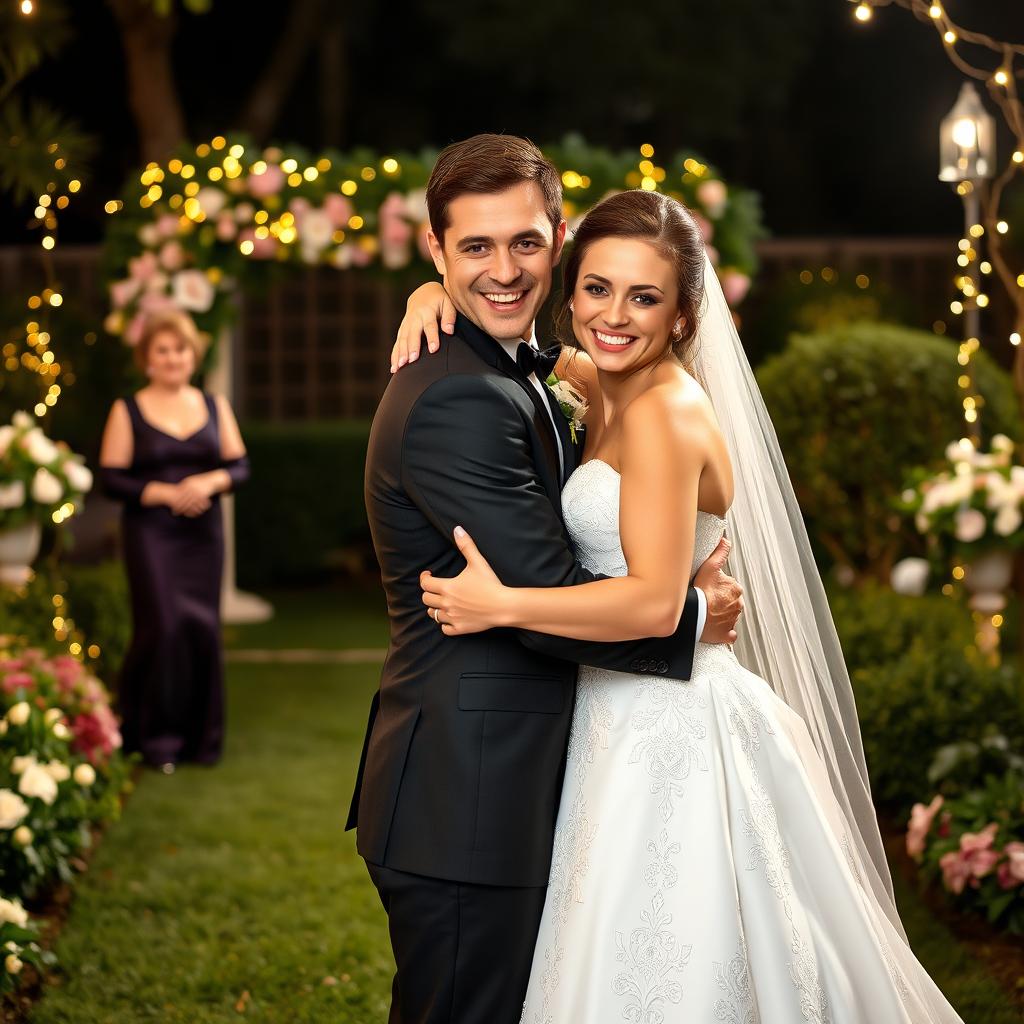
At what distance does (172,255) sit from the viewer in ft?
29.3

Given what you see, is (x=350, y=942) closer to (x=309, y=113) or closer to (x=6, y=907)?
(x=6, y=907)

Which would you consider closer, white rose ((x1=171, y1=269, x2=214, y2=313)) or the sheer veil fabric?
the sheer veil fabric

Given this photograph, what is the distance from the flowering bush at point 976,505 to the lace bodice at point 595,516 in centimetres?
344

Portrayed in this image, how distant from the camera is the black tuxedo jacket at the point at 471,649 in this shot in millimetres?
2570

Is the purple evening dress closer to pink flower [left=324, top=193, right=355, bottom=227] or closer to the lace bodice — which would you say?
pink flower [left=324, top=193, right=355, bottom=227]

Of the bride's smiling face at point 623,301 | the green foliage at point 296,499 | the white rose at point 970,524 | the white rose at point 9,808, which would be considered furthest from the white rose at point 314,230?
the bride's smiling face at point 623,301

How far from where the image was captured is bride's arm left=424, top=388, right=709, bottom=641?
8.44 feet

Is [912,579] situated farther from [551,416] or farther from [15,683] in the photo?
[551,416]

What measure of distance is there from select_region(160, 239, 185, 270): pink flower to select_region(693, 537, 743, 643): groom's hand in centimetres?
667

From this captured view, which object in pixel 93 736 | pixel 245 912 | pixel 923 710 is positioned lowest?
pixel 245 912

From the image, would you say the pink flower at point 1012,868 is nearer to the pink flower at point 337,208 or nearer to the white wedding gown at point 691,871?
the white wedding gown at point 691,871

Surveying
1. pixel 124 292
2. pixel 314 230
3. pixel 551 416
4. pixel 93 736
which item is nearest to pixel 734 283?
pixel 314 230

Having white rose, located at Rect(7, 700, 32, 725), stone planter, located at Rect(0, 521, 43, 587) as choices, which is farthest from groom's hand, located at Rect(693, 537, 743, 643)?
stone planter, located at Rect(0, 521, 43, 587)

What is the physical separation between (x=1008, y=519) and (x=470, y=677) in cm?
391
